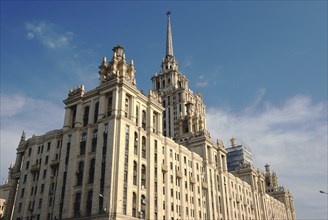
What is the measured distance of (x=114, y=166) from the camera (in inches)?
2606

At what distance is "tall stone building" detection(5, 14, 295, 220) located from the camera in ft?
220

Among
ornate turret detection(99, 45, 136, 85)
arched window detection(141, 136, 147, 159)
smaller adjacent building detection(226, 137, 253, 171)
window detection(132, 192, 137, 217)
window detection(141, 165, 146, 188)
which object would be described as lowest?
window detection(132, 192, 137, 217)

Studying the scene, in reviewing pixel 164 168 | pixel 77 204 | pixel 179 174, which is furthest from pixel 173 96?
pixel 77 204

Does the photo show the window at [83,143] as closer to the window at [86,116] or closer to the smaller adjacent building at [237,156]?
the window at [86,116]

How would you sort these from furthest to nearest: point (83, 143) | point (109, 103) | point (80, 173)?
point (109, 103) < point (83, 143) < point (80, 173)

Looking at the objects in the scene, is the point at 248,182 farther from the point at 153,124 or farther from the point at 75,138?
the point at 75,138

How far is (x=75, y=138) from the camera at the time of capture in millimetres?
76188

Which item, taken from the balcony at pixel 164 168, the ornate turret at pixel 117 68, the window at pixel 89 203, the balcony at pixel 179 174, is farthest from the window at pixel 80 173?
the balcony at pixel 179 174

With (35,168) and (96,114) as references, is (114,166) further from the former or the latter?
(35,168)

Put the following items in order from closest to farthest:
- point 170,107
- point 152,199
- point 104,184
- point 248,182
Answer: point 104,184 → point 152,199 → point 248,182 → point 170,107

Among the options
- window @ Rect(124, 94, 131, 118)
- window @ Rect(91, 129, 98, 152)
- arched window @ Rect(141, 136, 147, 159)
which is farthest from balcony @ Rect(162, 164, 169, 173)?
window @ Rect(91, 129, 98, 152)

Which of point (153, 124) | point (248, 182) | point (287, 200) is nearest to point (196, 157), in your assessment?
point (153, 124)

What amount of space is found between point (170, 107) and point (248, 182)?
43488 mm

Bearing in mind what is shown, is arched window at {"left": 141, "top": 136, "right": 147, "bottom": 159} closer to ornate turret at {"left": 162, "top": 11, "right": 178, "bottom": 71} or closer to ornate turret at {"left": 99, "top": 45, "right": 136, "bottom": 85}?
ornate turret at {"left": 99, "top": 45, "right": 136, "bottom": 85}
